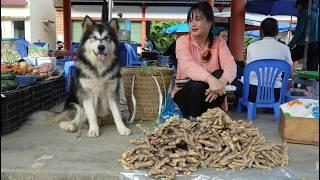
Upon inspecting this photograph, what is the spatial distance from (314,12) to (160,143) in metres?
4.27

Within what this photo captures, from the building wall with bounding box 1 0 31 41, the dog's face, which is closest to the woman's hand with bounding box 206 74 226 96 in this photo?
the dog's face

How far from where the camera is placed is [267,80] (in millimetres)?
4539

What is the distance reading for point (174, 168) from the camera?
103 inches

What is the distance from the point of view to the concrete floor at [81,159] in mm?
2572

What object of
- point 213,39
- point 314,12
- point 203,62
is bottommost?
point 203,62

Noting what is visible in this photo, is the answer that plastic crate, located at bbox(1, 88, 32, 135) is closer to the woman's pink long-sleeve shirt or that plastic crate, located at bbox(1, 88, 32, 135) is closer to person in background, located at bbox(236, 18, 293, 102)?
the woman's pink long-sleeve shirt

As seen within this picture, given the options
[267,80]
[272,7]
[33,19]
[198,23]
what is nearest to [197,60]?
[198,23]

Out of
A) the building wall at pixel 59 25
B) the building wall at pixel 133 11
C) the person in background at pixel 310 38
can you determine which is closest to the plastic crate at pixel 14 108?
the person in background at pixel 310 38

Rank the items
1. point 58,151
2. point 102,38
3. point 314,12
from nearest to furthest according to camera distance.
Result: point 58,151 → point 102,38 → point 314,12

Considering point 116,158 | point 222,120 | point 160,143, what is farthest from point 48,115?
point 222,120

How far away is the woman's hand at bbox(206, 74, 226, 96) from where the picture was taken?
11.3 ft

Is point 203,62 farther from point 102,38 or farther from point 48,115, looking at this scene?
point 48,115

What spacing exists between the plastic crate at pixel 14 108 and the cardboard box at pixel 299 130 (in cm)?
265

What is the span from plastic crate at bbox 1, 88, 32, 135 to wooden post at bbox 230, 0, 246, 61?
604cm
